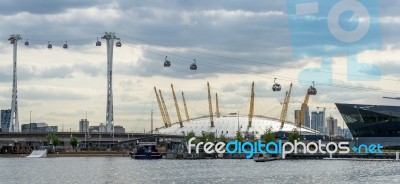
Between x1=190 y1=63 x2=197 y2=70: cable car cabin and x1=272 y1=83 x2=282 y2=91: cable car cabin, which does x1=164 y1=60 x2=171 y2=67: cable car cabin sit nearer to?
x1=190 y1=63 x2=197 y2=70: cable car cabin

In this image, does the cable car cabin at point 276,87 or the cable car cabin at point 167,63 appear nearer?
the cable car cabin at point 167,63

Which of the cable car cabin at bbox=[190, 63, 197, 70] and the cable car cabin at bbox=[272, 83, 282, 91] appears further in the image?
the cable car cabin at bbox=[272, 83, 282, 91]

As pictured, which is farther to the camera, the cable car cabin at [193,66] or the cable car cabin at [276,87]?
the cable car cabin at [276,87]

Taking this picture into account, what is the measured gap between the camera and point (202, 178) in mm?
106625

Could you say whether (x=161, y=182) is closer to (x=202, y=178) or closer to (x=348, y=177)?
(x=202, y=178)

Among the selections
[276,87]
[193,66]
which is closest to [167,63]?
[193,66]

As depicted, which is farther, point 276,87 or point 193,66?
point 276,87

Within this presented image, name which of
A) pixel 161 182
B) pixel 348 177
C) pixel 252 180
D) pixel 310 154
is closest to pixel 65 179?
pixel 161 182

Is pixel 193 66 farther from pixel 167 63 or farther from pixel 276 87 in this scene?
pixel 276 87

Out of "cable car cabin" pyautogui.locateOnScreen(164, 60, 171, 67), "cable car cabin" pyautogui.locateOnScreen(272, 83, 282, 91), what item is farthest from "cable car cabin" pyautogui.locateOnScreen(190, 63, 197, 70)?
"cable car cabin" pyautogui.locateOnScreen(272, 83, 282, 91)

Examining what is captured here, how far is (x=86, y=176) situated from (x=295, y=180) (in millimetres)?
28214

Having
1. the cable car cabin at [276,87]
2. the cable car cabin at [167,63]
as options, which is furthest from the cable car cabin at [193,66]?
the cable car cabin at [276,87]

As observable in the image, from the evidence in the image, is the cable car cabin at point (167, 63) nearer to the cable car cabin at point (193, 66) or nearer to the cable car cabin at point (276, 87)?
the cable car cabin at point (193, 66)

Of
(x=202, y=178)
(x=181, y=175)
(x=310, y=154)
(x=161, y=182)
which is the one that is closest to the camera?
(x=161, y=182)
